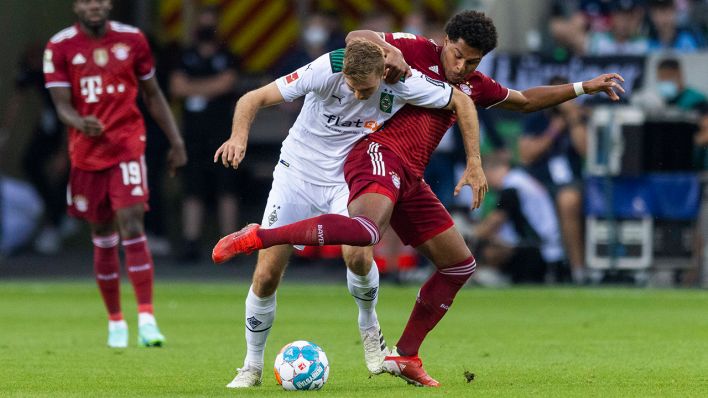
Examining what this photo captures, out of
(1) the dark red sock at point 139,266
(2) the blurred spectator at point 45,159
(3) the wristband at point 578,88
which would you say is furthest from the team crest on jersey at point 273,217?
(2) the blurred spectator at point 45,159

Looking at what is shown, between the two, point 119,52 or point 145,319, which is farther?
point 119,52

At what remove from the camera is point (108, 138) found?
1132cm

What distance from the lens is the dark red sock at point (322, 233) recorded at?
7.80 meters

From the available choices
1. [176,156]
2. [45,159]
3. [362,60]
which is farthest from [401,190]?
[45,159]

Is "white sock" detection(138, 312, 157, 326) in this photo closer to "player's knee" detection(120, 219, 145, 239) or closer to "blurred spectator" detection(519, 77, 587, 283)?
"player's knee" detection(120, 219, 145, 239)

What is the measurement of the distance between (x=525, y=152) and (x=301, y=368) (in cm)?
932

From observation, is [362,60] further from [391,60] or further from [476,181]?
[476,181]

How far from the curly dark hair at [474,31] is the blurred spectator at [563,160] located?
8.67 metres

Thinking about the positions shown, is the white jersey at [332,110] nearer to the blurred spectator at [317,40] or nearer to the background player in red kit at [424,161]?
the background player in red kit at [424,161]

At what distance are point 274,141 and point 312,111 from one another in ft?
38.8

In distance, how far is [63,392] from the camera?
→ 26.7 feet

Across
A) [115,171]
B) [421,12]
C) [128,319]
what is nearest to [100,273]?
[115,171]

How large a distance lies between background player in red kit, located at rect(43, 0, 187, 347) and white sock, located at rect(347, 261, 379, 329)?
8.42ft

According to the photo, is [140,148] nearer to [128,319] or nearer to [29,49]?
[128,319]
